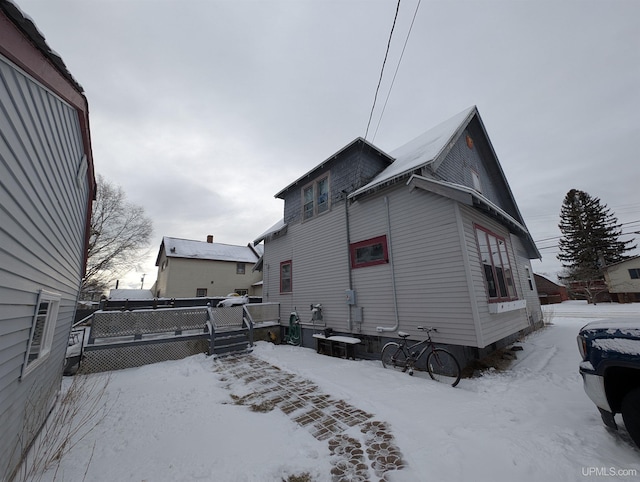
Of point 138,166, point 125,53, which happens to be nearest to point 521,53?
point 125,53

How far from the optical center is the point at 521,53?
9336 mm

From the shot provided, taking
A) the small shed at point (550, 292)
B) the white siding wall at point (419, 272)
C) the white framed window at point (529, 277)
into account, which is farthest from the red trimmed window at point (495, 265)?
the small shed at point (550, 292)

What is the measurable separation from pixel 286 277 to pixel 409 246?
6907 mm

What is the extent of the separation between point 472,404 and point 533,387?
1.83 metres

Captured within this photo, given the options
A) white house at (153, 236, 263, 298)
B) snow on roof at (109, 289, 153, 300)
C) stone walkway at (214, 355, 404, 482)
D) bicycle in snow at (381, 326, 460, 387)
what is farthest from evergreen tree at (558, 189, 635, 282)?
snow on roof at (109, 289, 153, 300)

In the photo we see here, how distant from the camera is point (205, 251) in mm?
26812

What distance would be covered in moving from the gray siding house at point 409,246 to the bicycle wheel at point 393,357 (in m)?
0.45

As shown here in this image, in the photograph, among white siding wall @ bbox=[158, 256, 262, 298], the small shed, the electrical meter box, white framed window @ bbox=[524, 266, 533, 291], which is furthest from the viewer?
the small shed

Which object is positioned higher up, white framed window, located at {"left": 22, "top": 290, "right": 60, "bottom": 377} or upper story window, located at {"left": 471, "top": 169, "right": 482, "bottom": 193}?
upper story window, located at {"left": 471, "top": 169, "right": 482, "bottom": 193}

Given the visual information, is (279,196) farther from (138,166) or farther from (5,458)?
(5,458)

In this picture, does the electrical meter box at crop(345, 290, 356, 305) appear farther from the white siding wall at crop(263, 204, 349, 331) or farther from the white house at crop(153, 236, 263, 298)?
the white house at crop(153, 236, 263, 298)

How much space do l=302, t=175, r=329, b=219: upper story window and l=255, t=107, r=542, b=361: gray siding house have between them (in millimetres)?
52

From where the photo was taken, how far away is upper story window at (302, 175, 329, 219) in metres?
10.6
